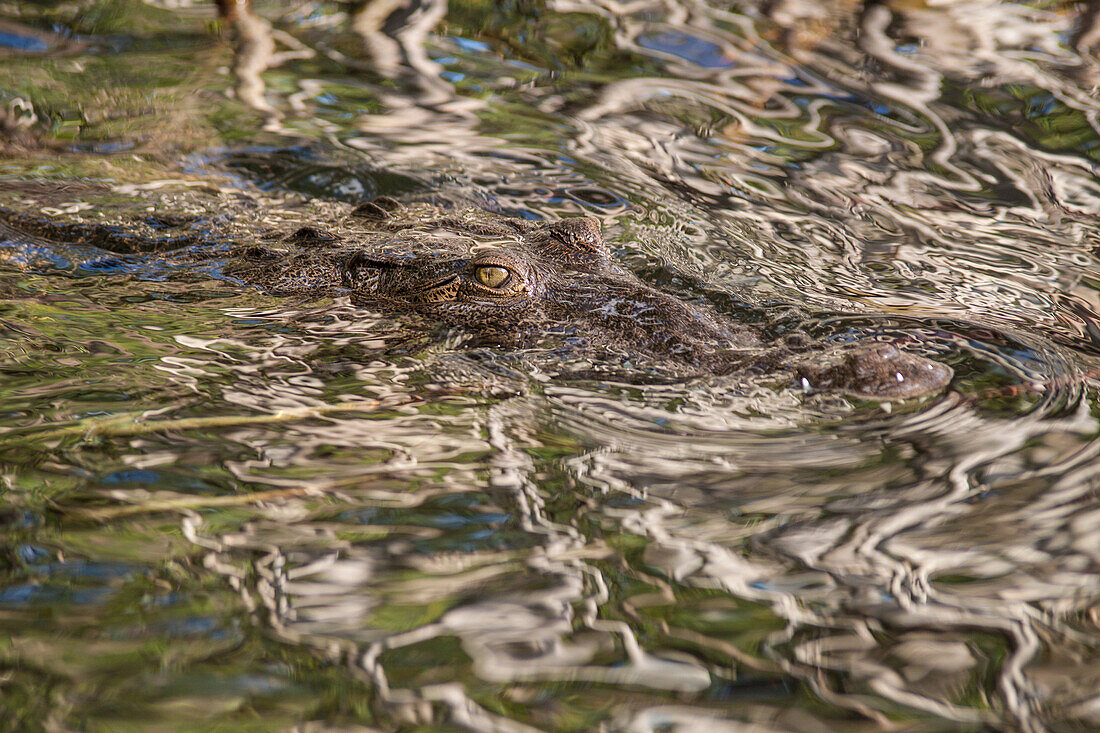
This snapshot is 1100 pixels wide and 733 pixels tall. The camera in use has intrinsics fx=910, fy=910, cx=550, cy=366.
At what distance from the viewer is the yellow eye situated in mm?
4032

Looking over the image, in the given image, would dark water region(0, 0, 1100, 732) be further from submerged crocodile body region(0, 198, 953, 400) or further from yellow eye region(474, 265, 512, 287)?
yellow eye region(474, 265, 512, 287)

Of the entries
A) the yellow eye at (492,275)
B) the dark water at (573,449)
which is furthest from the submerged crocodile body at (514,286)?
the dark water at (573,449)

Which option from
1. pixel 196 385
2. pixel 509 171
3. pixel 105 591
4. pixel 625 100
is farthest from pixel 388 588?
pixel 625 100

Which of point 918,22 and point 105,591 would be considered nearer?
point 105,591

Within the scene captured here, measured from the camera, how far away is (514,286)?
4035mm

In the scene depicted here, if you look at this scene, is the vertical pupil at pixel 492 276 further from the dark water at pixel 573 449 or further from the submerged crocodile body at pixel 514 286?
the dark water at pixel 573 449

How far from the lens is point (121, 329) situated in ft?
13.2

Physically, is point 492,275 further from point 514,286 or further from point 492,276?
point 514,286

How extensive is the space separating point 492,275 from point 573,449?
1130 millimetres

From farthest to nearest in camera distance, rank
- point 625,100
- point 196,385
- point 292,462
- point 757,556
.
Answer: point 625,100 → point 196,385 → point 292,462 → point 757,556

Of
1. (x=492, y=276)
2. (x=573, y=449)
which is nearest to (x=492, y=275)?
(x=492, y=276)

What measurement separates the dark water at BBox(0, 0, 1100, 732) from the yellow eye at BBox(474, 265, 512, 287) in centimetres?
26

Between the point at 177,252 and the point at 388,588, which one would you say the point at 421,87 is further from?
the point at 388,588

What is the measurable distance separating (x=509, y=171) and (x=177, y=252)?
2161 mm
